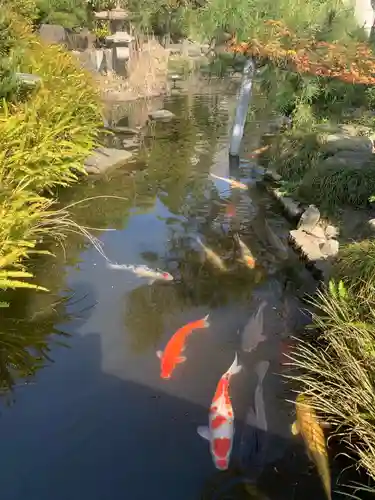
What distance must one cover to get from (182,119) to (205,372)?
543 inches

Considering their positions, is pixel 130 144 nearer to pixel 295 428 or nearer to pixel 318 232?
pixel 318 232

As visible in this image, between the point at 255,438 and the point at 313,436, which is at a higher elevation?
the point at 313,436

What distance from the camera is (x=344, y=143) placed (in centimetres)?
1095

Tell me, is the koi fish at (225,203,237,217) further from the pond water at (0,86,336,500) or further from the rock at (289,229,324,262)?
the rock at (289,229,324,262)

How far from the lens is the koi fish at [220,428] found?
4.59 m

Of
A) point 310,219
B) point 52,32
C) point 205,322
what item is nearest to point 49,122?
point 310,219

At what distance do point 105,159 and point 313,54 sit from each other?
5.52 meters

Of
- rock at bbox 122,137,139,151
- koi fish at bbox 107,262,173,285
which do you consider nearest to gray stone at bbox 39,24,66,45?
rock at bbox 122,137,139,151

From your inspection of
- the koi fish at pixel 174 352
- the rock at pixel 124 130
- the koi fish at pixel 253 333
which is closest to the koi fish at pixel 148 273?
the koi fish at pixel 174 352

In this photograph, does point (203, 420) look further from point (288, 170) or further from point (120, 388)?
point (288, 170)

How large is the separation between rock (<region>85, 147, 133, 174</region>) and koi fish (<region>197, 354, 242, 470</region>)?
26.9 ft

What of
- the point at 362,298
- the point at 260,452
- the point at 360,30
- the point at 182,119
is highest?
the point at 360,30

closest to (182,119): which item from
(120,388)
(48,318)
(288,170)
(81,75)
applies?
(81,75)

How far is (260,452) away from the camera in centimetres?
471
